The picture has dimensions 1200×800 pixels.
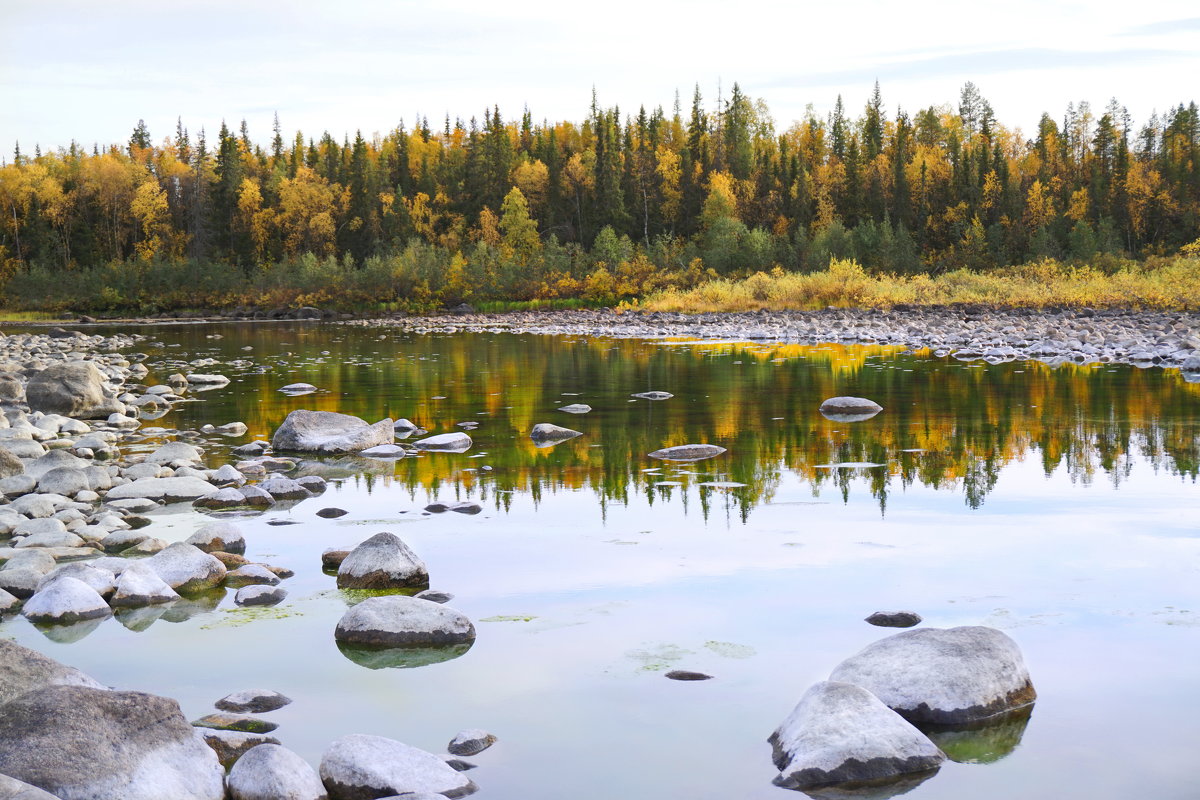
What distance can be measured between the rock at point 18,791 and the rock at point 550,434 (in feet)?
25.1

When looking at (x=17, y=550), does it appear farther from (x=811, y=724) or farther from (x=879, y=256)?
(x=879, y=256)

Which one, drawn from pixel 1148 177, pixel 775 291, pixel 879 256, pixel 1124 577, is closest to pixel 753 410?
pixel 1124 577

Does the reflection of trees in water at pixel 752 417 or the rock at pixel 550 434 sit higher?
the rock at pixel 550 434

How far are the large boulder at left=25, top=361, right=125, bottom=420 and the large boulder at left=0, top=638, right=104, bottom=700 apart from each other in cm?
1040

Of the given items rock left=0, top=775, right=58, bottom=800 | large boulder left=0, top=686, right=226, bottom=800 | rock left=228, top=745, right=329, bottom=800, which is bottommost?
rock left=228, top=745, right=329, bottom=800

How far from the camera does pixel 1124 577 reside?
5.40 metres

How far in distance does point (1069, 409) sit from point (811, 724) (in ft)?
33.1

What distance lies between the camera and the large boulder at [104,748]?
304 cm

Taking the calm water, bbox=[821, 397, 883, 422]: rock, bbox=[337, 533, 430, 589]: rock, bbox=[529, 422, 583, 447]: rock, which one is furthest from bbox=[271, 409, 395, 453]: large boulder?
bbox=[821, 397, 883, 422]: rock

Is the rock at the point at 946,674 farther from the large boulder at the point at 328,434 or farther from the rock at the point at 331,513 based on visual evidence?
the large boulder at the point at 328,434

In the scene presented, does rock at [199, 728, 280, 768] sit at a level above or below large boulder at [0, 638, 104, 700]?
below

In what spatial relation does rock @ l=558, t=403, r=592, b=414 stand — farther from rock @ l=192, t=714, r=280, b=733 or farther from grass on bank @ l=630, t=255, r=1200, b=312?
grass on bank @ l=630, t=255, r=1200, b=312

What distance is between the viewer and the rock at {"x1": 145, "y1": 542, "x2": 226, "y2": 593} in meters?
5.49

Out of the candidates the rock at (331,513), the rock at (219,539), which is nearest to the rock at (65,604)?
the rock at (219,539)
